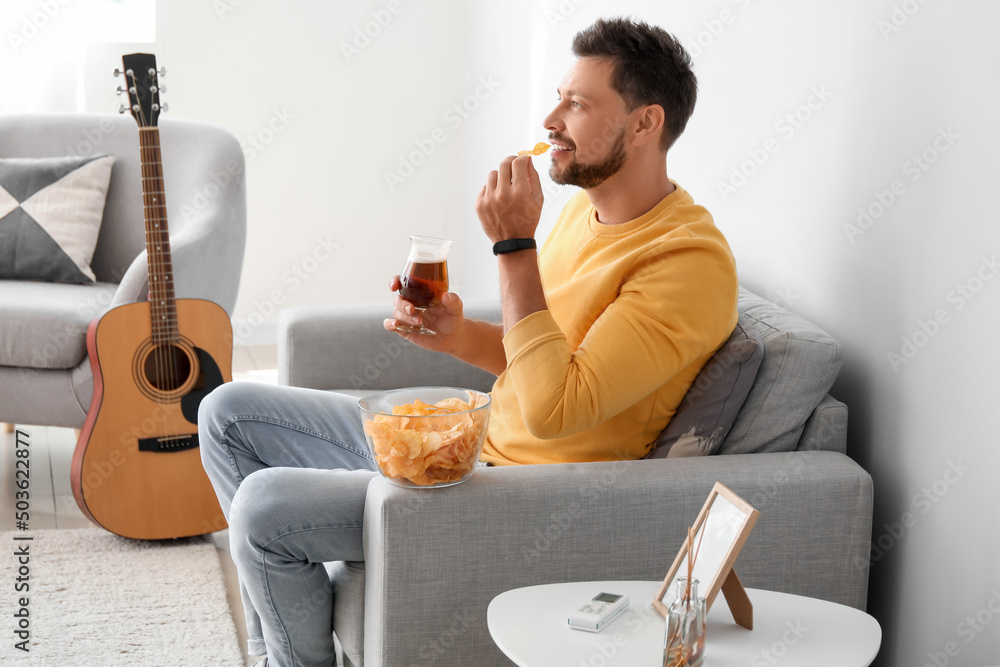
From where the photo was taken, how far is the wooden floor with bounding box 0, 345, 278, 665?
2.21 m

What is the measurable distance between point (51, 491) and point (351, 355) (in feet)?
3.40

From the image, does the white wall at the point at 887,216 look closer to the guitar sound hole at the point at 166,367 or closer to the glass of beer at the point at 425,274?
the glass of beer at the point at 425,274

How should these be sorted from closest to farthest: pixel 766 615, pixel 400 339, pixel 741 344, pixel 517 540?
pixel 766 615 → pixel 517 540 → pixel 741 344 → pixel 400 339

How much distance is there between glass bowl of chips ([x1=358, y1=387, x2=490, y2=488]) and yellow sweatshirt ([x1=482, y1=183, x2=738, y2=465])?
0.35ft

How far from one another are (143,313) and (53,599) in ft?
2.10

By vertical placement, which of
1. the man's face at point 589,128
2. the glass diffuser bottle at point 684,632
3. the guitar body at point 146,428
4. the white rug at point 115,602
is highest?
the man's face at point 589,128

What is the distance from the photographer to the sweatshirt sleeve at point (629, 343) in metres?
1.33

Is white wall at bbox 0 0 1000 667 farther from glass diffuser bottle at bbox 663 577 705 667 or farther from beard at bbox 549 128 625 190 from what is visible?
glass diffuser bottle at bbox 663 577 705 667

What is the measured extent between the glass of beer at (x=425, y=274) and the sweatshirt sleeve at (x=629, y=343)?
169mm

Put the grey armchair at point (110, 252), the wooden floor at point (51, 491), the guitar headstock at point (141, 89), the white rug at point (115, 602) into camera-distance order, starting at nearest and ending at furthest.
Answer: the white rug at point (115, 602), the wooden floor at point (51, 491), the guitar headstock at point (141, 89), the grey armchair at point (110, 252)

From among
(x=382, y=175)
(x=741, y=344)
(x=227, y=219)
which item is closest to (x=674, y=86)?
(x=741, y=344)

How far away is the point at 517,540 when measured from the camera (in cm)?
129

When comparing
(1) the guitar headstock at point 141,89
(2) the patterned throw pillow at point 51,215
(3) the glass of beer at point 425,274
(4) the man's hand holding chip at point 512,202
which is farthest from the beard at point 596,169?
(2) the patterned throw pillow at point 51,215

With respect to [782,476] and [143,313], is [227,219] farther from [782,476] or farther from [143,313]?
[782,476]
